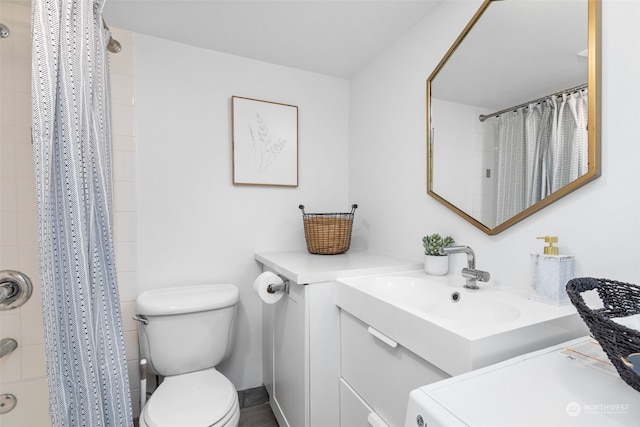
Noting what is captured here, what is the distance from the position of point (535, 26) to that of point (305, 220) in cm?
134

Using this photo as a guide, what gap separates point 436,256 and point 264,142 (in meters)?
1.23

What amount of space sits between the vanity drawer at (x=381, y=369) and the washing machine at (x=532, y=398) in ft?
0.65

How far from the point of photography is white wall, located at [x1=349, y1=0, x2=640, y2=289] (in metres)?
0.82

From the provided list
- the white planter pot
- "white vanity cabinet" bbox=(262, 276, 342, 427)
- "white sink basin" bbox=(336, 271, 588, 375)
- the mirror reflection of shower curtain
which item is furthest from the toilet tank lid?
the mirror reflection of shower curtain

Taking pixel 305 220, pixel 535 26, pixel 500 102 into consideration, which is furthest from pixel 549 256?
pixel 305 220

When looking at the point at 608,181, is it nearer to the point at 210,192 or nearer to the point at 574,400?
the point at 574,400

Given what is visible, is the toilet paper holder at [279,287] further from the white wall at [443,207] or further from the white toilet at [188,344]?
the white wall at [443,207]

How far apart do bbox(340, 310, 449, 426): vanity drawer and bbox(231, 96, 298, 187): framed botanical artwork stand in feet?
3.40

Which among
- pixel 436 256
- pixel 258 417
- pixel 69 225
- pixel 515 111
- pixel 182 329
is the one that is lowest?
pixel 258 417

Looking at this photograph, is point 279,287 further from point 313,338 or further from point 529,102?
point 529,102

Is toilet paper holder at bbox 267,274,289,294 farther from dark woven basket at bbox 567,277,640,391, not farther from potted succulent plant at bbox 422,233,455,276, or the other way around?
dark woven basket at bbox 567,277,640,391

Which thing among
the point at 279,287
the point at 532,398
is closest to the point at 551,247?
the point at 532,398

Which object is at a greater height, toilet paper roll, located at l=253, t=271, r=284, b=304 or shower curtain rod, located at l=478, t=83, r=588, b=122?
shower curtain rod, located at l=478, t=83, r=588, b=122

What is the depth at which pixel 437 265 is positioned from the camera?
1355mm
